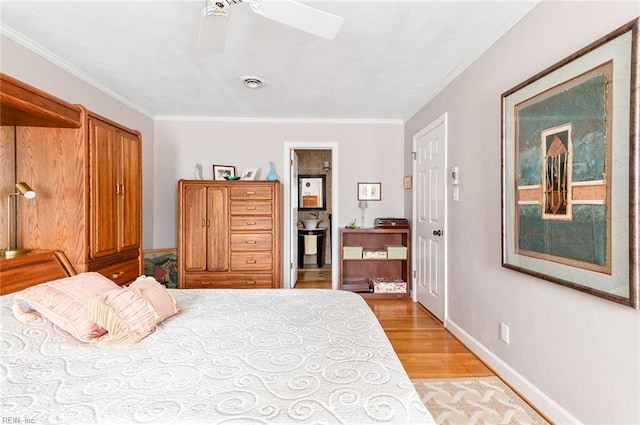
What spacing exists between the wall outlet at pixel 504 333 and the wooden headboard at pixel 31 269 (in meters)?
2.89

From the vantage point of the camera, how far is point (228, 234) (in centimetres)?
367

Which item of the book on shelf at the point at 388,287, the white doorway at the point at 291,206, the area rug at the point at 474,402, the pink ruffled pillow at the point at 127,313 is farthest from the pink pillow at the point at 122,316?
the book on shelf at the point at 388,287

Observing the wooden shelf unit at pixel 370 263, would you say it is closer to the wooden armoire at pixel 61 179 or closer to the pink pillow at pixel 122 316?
the wooden armoire at pixel 61 179

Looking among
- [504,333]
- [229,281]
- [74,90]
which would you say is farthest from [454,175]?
[74,90]

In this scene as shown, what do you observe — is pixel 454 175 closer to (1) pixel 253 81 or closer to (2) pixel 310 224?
(1) pixel 253 81

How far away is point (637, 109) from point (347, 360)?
1.52 m

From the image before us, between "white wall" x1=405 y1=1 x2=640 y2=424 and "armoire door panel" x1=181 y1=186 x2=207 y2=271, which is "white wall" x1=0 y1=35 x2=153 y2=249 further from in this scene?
"white wall" x1=405 y1=1 x2=640 y2=424

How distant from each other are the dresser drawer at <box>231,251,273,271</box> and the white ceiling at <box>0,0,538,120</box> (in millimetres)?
1814

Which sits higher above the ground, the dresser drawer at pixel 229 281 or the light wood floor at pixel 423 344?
the dresser drawer at pixel 229 281

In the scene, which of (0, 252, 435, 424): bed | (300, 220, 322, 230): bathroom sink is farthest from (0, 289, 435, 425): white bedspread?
(300, 220, 322, 230): bathroom sink

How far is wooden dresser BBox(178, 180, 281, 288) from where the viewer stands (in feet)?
11.9

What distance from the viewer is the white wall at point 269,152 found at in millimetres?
4086

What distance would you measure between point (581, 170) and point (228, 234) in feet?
10.8

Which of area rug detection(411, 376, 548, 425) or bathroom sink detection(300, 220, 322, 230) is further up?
bathroom sink detection(300, 220, 322, 230)
